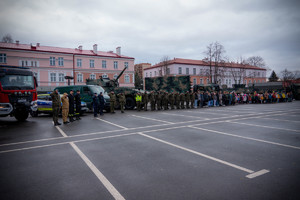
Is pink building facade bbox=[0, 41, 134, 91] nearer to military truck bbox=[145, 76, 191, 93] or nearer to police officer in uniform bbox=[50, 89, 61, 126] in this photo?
military truck bbox=[145, 76, 191, 93]

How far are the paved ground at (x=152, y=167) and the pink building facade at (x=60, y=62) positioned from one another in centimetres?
2865

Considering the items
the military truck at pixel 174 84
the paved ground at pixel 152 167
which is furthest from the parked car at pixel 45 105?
the military truck at pixel 174 84

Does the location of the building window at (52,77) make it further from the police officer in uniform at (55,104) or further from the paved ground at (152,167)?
the paved ground at (152,167)

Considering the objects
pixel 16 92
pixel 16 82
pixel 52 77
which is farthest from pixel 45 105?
pixel 52 77

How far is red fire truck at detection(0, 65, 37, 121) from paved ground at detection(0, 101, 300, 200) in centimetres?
380

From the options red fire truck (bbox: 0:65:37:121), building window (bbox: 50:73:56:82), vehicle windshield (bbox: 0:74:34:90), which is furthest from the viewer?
building window (bbox: 50:73:56:82)

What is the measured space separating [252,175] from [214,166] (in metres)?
0.70

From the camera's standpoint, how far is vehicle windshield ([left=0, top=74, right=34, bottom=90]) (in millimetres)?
9740

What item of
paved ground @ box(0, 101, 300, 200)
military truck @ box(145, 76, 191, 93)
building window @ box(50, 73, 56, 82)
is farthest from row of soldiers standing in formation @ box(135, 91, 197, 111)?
building window @ box(50, 73, 56, 82)

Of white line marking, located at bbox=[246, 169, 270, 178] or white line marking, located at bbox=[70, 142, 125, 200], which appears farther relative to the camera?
white line marking, located at bbox=[246, 169, 270, 178]

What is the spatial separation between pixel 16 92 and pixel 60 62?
106ft

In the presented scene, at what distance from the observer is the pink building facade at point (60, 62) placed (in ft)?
115

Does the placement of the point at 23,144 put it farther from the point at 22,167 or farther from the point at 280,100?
the point at 280,100

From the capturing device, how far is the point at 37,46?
133ft
